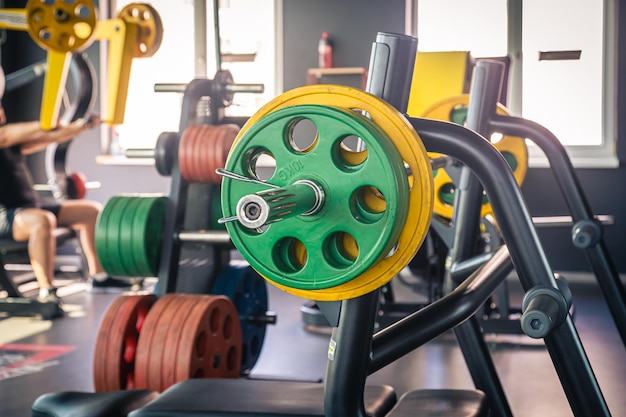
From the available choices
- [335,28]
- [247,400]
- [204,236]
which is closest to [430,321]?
[247,400]

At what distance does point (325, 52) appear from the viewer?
534cm

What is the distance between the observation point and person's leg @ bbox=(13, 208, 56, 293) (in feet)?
13.9

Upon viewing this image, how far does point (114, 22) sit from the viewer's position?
11.9 feet

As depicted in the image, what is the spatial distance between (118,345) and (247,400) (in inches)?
36.5

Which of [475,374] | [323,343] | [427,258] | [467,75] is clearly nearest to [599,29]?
[467,75]

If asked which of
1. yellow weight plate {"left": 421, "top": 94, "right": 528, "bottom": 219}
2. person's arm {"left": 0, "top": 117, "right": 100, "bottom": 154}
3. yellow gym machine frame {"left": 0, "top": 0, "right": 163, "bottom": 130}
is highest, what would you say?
yellow gym machine frame {"left": 0, "top": 0, "right": 163, "bottom": 130}

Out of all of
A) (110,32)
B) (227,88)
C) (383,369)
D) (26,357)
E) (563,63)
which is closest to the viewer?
(227,88)

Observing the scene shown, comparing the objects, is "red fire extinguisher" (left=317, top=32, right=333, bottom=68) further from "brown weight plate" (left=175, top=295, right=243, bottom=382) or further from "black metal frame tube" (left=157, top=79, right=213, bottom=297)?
"brown weight plate" (left=175, top=295, right=243, bottom=382)

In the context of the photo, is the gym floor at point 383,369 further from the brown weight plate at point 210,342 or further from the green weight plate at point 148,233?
the green weight plate at point 148,233

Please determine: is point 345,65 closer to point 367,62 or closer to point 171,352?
point 367,62

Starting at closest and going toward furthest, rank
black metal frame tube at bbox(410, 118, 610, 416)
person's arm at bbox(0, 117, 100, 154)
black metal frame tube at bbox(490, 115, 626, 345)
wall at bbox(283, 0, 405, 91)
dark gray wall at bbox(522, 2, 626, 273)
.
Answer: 1. black metal frame tube at bbox(410, 118, 610, 416)
2. black metal frame tube at bbox(490, 115, 626, 345)
3. person's arm at bbox(0, 117, 100, 154)
4. dark gray wall at bbox(522, 2, 626, 273)
5. wall at bbox(283, 0, 405, 91)

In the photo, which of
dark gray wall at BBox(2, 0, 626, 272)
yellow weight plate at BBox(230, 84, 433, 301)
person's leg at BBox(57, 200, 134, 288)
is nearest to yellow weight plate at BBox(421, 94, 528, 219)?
yellow weight plate at BBox(230, 84, 433, 301)

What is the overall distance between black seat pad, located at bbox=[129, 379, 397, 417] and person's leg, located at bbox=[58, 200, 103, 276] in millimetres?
3297

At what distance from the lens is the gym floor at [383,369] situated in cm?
271
